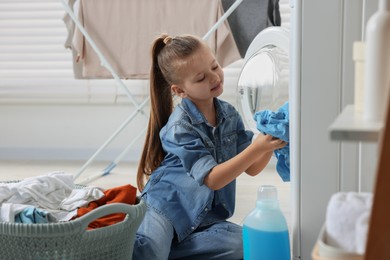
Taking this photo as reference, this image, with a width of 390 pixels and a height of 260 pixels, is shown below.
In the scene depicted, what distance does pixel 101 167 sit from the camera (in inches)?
141

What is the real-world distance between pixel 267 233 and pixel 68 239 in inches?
18.4

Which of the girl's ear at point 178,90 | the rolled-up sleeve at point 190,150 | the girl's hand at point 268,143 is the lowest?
the rolled-up sleeve at point 190,150

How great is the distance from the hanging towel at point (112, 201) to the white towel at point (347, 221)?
915mm

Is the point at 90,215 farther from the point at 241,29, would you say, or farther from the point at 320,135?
the point at 241,29

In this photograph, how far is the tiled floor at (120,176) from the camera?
2830 mm

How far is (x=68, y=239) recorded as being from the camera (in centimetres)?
152

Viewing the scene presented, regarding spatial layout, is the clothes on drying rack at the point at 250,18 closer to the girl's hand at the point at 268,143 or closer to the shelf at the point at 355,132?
the girl's hand at the point at 268,143

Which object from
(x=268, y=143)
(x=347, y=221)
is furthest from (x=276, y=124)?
(x=347, y=221)

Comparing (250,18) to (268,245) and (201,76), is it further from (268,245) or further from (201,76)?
(268,245)

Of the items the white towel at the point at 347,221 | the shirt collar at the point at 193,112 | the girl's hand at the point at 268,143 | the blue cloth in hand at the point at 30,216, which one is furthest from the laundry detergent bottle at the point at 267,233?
the white towel at the point at 347,221

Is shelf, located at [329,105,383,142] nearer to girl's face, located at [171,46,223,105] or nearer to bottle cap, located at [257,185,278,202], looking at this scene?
bottle cap, located at [257,185,278,202]

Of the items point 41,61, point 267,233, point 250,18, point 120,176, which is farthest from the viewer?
point 41,61

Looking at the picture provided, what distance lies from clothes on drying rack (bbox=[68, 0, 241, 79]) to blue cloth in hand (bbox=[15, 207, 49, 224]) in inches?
49.6

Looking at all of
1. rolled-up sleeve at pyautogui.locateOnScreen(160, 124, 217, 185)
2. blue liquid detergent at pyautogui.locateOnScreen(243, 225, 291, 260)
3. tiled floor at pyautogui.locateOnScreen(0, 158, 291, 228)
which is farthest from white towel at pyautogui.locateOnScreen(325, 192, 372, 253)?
tiled floor at pyautogui.locateOnScreen(0, 158, 291, 228)
